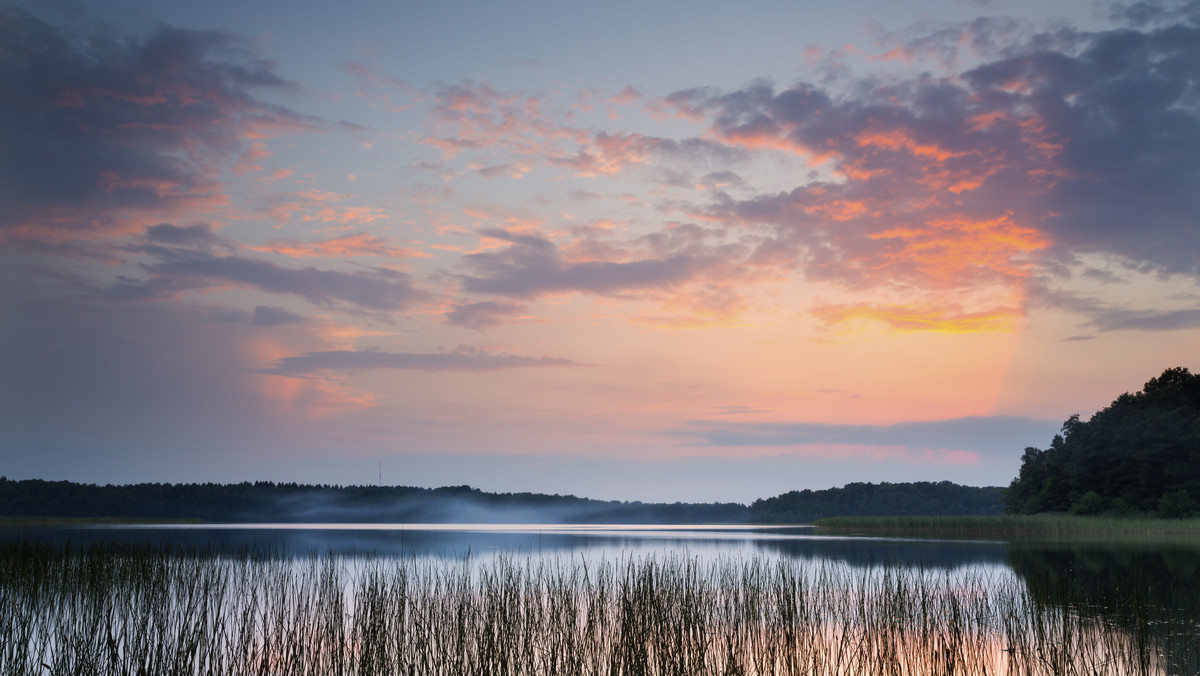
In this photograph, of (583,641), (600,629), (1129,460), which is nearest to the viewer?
(583,641)

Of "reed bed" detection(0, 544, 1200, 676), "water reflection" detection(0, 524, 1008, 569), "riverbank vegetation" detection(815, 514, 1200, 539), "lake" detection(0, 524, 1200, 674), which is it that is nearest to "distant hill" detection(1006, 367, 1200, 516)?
"riverbank vegetation" detection(815, 514, 1200, 539)

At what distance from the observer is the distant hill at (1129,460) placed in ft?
197

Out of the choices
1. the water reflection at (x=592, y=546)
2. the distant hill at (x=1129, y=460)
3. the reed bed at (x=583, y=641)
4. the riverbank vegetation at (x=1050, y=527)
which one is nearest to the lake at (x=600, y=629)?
the reed bed at (x=583, y=641)

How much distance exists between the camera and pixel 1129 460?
63.3 m

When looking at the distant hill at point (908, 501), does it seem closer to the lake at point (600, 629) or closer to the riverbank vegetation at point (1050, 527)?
the riverbank vegetation at point (1050, 527)

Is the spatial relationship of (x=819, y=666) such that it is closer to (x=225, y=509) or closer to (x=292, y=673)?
(x=292, y=673)

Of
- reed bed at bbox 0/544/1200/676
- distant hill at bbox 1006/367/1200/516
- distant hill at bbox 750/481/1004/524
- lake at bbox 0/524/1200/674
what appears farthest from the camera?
distant hill at bbox 750/481/1004/524

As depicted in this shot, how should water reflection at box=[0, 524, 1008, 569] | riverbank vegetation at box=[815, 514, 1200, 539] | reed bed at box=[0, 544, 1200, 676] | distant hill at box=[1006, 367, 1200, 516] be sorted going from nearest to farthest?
reed bed at box=[0, 544, 1200, 676]
water reflection at box=[0, 524, 1008, 569]
riverbank vegetation at box=[815, 514, 1200, 539]
distant hill at box=[1006, 367, 1200, 516]

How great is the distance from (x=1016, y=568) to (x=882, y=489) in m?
90.6

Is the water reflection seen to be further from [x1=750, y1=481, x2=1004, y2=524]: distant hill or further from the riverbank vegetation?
[x1=750, y1=481, x2=1004, y2=524]: distant hill

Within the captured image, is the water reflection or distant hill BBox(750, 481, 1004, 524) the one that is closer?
the water reflection

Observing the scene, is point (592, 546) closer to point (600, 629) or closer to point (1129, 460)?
point (600, 629)

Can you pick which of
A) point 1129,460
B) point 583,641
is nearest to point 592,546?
point 583,641

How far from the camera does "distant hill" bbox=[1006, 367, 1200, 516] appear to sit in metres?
60.2
